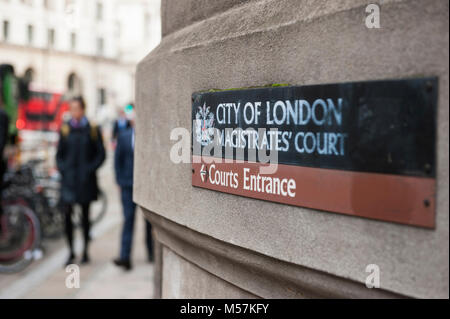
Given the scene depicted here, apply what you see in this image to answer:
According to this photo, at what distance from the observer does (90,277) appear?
239 inches

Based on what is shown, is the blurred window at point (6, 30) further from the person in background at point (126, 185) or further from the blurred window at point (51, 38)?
the person in background at point (126, 185)

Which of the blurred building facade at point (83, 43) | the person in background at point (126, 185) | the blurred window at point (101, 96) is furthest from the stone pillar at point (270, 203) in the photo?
the blurred window at point (101, 96)

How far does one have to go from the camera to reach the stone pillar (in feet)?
5.29

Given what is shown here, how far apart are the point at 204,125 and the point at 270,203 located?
58 cm

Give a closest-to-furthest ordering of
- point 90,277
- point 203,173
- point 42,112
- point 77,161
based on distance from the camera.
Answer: point 203,173 < point 90,277 < point 77,161 < point 42,112

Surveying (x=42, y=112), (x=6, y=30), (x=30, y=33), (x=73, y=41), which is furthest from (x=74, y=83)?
(x=42, y=112)

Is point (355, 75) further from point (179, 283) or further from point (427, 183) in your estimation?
point (179, 283)

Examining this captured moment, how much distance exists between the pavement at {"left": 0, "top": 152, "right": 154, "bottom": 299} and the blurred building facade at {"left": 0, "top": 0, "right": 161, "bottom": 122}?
1383 inches

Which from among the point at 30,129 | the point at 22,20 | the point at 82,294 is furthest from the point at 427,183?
the point at 22,20

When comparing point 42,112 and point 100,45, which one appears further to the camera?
point 100,45

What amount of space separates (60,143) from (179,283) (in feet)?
13.2

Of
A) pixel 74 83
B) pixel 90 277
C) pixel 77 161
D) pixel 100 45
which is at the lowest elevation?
pixel 90 277

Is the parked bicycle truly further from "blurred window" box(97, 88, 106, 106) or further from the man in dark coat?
"blurred window" box(97, 88, 106, 106)

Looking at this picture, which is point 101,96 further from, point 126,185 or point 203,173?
point 203,173
